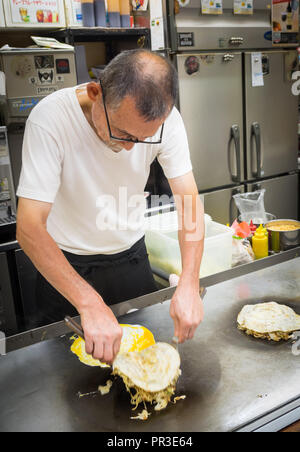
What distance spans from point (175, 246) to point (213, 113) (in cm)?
184

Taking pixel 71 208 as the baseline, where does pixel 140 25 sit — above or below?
above

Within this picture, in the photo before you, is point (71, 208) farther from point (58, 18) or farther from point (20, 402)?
point (58, 18)

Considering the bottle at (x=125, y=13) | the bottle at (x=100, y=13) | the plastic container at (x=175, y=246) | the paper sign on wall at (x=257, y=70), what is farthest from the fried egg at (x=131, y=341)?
the paper sign on wall at (x=257, y=70)

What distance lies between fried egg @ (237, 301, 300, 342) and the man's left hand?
A: 19 centimetres

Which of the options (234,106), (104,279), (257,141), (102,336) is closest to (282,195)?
(257,141)

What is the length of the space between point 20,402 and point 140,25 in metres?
3.06

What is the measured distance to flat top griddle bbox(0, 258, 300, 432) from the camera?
115 cm

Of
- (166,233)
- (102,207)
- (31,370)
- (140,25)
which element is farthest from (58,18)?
(31,370)

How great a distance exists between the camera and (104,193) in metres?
1.73

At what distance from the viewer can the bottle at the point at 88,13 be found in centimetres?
316

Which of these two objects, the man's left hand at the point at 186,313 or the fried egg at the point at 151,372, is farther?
the man's left hand at the point at 186,313

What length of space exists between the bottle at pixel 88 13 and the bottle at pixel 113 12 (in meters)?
0.14

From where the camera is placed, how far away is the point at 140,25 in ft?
11.6

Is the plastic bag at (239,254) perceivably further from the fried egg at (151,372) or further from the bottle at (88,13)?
the bottle at (88,13)
